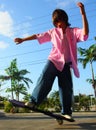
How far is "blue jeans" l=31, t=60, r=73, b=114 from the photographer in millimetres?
4887

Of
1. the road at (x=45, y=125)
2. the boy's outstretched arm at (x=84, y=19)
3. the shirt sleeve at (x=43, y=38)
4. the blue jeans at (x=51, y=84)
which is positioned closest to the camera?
the road at (x=45, y=125)

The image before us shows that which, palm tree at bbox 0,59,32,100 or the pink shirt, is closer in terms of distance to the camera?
the pink shirt

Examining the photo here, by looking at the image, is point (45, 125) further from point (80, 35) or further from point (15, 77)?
point (15, 77)

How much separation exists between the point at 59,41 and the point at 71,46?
0.21 m

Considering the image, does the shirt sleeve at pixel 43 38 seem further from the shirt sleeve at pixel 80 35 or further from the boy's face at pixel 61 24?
the shirt sleeve at pixel 80 35

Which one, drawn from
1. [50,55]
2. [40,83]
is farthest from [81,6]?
[40,83]

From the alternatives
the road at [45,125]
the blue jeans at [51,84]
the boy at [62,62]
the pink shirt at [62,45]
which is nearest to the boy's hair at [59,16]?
the boy at [62,62]

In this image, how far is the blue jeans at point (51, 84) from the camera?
16.0 ft

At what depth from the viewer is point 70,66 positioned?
4984mm

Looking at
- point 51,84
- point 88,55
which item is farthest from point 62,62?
point 88,55

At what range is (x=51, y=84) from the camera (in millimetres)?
4945

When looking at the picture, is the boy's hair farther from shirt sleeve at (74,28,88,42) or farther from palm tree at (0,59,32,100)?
palm tree at (0,59,32,100)

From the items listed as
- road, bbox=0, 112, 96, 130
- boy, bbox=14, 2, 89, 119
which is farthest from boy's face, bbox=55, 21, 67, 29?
road, bbox=0, 112, 96, 130

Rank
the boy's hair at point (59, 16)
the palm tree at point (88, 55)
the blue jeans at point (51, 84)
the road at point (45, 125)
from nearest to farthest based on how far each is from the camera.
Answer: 1. the road at point (45, 125)
2. the blue jeans at point (51, 84)
3. the boy's hair at point (59, 16)
4. the palm tree at point (88, 55)
